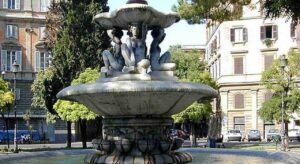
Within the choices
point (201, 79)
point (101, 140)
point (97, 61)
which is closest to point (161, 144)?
point (101, 140)

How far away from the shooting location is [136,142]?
11.9 metres

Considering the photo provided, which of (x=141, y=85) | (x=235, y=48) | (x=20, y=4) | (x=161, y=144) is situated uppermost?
(x=20, y=4)

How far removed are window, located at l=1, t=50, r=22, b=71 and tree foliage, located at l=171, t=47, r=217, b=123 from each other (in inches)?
653

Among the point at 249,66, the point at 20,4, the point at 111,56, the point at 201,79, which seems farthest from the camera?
the point at 249,66

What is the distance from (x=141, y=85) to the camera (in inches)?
429

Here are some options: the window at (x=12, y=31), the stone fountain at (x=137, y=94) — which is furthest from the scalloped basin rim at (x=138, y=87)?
the window at (x=12, y=31)

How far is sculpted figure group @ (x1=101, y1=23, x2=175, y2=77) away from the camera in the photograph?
1239 cm

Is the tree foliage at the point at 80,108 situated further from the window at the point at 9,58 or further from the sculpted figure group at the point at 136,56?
the window at the point at 9,58

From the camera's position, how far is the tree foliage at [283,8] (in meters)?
13.9

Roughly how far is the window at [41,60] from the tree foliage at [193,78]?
14.2 m

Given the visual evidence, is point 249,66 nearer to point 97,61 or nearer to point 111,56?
point 97,61

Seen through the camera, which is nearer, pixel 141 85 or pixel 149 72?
pixel 141 85

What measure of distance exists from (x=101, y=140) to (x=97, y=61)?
25929 millimetres

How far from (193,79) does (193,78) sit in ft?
1.06
